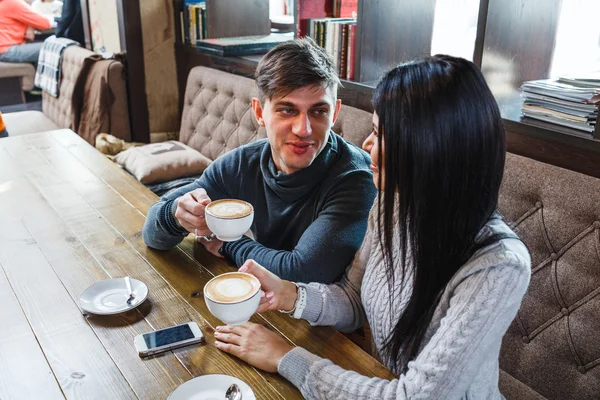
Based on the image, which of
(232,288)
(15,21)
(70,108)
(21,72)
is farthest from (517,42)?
(15,21)

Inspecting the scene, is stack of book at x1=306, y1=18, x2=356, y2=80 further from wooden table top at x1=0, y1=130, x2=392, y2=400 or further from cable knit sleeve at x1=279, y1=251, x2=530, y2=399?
cable knit sleeve at x1=279, y1=251, x2=530, y2=399

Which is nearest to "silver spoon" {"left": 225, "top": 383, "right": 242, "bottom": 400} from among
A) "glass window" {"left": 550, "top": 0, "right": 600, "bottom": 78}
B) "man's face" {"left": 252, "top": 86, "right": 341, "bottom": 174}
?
"man's face" {"left": 252, "top": 86, "right": 341, "bottom": 174}

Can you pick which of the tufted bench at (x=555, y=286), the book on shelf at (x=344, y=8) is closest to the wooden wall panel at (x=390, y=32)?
the book on shelf at (x=344, y=8)

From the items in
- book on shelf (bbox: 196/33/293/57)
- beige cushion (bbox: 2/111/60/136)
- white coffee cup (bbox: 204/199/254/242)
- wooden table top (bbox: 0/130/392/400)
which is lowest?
beige cushion (bbox: 2/111/60/136)

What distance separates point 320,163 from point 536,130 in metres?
0.73

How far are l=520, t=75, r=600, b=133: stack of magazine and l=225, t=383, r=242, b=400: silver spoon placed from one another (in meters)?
1.30

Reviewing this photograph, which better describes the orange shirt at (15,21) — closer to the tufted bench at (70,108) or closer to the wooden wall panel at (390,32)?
the tufted bench at (70,108)

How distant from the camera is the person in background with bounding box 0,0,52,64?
5.57 metres

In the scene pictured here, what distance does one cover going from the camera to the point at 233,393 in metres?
0.99

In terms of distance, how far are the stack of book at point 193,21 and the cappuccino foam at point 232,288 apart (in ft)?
9.12

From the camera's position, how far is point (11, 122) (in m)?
4.04

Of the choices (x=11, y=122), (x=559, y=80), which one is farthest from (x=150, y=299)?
(x=11, y=122)

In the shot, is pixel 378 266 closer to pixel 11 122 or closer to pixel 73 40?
pixel 11 122

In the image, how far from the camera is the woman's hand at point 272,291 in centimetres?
121
